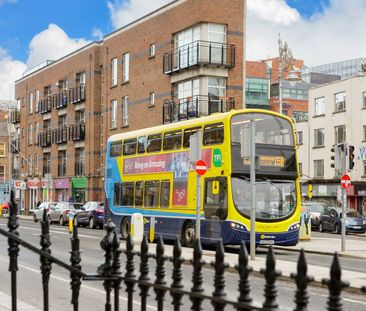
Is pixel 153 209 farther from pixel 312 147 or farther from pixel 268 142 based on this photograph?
pixel 312 147

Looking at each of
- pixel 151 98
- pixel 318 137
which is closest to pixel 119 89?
pixel 151 98

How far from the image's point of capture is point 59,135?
209 ft

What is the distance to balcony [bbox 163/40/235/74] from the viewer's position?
135 feet

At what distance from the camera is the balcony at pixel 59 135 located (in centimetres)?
6259

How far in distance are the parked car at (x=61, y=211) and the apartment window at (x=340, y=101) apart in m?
23.4

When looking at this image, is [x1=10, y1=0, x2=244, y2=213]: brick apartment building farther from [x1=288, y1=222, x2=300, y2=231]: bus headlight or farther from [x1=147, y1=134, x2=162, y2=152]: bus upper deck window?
[x1=288, y1=222, x2=300, y2=231]: bus headlight

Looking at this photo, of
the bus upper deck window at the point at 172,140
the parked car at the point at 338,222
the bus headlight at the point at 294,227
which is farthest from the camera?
the parked car at the point at 338,222

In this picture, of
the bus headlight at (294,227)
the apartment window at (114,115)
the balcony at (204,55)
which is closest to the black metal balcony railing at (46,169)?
the apartment window at (114,115)

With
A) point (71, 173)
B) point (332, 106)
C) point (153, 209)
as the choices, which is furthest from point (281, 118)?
point (71, 173)

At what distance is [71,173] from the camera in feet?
201

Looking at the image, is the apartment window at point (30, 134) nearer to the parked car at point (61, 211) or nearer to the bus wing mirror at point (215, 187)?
the parked car at point (61, 211)

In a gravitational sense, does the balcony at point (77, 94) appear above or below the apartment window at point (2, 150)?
above

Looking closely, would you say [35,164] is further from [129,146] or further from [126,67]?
[129,146]

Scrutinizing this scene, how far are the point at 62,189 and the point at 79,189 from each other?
191 inches
